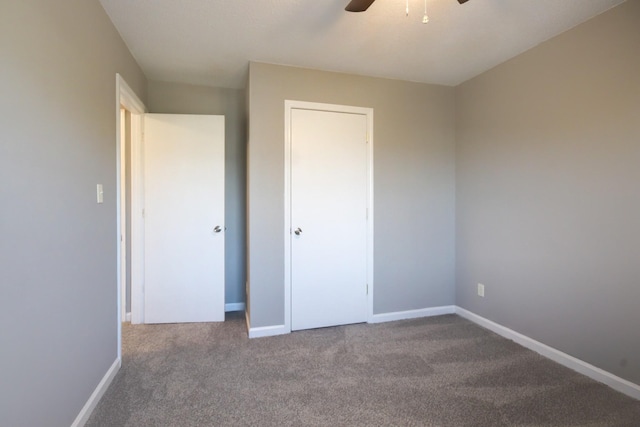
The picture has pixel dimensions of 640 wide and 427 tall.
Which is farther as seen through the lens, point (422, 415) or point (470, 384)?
point (470, 384)

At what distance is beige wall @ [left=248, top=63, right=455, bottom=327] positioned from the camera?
2.62 metres

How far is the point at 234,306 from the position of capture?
129 inches

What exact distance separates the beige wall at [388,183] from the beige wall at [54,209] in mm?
→ 1082

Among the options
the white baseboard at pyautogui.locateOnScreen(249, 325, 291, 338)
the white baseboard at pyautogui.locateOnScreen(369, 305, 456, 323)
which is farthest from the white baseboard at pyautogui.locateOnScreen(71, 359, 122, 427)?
the white baseboard at pyautogui.locateOnScreen(369, 305, 456, 323)

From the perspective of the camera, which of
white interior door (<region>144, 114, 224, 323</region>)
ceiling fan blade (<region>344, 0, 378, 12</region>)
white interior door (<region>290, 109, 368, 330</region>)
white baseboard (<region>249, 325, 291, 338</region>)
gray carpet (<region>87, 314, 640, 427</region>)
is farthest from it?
white interior door (<region>144, 114, 224, 323</region>)

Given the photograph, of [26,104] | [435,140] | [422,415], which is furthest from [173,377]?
[435,140]

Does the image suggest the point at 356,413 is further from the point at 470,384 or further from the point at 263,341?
the point at 263,341

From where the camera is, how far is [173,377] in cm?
200

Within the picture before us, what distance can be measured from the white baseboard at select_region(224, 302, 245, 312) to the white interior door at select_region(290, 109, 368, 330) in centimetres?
84

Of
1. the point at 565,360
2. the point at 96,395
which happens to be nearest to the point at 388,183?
the point at 565,360

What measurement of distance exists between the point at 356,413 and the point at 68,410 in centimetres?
146

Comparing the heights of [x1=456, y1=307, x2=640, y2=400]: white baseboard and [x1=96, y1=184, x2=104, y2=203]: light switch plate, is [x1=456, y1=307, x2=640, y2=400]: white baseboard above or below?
below

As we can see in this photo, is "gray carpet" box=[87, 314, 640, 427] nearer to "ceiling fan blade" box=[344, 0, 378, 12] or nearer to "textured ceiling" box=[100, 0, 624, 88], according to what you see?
"ceiling fan blade" box=[344, 0, 378, 12]

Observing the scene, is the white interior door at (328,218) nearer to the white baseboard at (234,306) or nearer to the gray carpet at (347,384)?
the gray carpet at (347,384)
